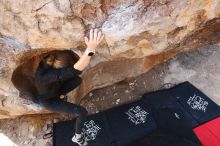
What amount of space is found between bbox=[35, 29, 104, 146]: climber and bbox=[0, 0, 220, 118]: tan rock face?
0.11 metres

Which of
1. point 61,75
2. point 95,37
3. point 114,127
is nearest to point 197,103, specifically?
point 114,127

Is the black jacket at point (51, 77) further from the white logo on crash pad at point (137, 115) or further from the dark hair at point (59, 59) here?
the white logo on crash pad at point (137, 115)

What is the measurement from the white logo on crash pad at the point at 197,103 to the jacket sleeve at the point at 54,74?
1435 mm

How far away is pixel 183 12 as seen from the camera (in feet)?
9.49

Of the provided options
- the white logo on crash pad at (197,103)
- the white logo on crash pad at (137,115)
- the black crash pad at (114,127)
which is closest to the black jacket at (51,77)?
the black crash pad at (114,127)

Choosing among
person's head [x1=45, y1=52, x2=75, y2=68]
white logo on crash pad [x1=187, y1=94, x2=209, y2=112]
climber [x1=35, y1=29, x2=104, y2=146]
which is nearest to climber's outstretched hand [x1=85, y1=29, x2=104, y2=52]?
climber [x1=35, y1=29, x2=104, y2=146]

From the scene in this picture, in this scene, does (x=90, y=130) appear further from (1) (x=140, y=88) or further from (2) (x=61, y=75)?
(2) (x=61, y=75)

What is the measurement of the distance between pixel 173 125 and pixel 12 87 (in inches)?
59.6

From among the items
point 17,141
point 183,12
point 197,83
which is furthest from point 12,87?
point 197,83

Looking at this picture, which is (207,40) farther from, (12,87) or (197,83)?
(12,87)

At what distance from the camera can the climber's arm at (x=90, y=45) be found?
2.71m

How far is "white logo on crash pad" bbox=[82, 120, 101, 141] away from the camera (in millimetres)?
3584

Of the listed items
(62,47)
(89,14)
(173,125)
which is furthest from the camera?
(173,125)

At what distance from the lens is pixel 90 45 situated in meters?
2.72
